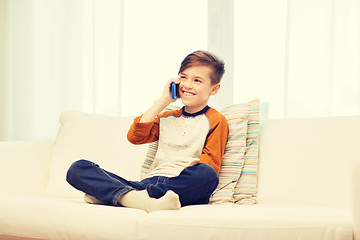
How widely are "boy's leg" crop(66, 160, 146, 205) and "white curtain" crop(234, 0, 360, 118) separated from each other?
111 cm

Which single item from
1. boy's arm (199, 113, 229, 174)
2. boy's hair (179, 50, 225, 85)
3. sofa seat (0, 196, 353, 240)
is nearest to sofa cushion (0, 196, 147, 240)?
sofa seat (0, 196, 353, 240)

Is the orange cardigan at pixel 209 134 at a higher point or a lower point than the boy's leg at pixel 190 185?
higher

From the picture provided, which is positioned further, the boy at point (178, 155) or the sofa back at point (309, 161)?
the sofa back at point (309, 161)

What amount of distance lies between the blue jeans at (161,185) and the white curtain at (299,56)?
3.23 feet

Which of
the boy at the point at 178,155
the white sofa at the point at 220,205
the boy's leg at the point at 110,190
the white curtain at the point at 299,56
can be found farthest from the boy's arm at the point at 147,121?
the white curtain at the point at 299,56

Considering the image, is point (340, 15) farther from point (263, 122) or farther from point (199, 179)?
point (199, 179)

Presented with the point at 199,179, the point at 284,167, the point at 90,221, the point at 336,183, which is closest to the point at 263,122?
the point at 284,167

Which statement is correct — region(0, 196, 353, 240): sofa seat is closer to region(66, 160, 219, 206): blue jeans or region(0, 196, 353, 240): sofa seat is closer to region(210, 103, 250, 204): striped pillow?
region(66, 160, 219, 206): blue jeans

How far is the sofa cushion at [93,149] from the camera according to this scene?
1970mm

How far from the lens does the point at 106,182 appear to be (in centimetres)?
148

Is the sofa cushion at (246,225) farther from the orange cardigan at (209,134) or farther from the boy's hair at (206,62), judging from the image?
the boy's hair at (206,62)

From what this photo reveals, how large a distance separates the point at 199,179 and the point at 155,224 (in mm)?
251

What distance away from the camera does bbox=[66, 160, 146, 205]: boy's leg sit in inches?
57.6

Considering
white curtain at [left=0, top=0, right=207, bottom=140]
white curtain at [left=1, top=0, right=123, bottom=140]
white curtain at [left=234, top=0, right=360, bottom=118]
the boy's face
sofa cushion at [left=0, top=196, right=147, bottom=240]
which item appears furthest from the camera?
white curtain at [left=1, top=0, right=123, bottom=140]
